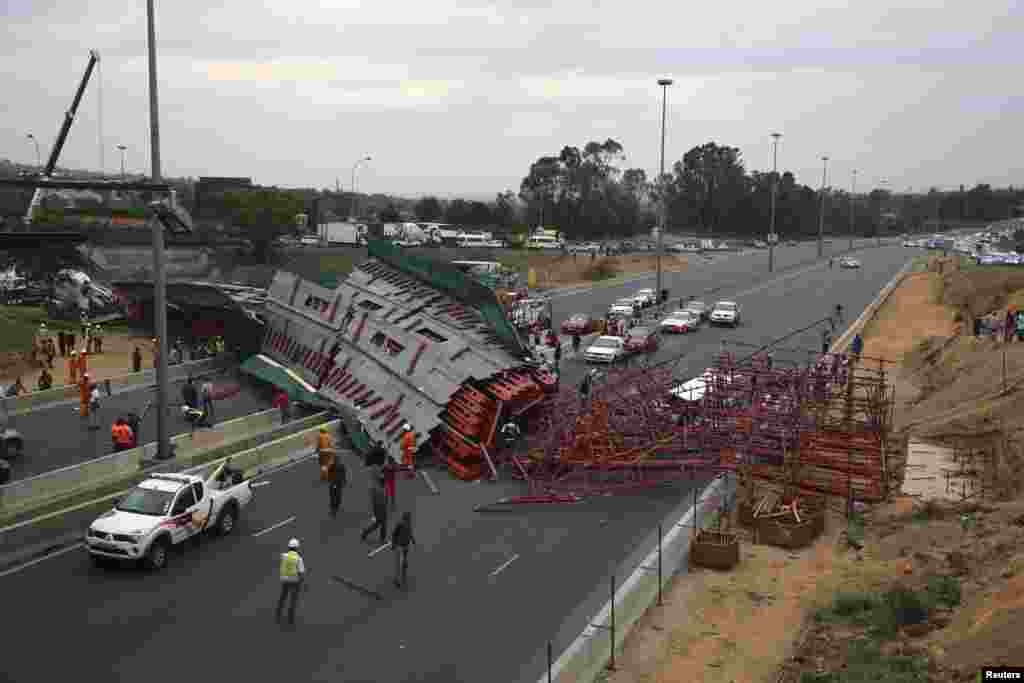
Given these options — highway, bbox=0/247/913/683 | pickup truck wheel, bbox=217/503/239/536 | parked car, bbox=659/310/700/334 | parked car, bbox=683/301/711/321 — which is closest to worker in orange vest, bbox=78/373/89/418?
highway, bbox=0/247/913/683

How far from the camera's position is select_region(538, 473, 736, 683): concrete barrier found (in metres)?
12.6

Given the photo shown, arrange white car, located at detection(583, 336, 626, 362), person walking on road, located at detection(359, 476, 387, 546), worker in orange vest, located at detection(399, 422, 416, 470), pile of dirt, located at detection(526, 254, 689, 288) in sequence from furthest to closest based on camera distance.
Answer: pile of dirt, located at detection(526, 254, 689, 288) < white car, located at detection(583, 336, 626, 362) < worker in orange vest, located at detection(399, 422, 416, 470) < person walking on road, located at detection(359, 476, 387, 546)

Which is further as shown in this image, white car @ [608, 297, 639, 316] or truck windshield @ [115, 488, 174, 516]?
white car @ [608, 297, 639, 316]

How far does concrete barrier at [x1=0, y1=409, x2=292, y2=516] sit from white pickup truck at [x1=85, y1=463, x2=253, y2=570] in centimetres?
220

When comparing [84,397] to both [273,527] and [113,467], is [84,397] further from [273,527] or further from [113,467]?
[273,527]

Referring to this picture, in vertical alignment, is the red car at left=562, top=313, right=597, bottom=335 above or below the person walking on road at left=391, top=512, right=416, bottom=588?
above

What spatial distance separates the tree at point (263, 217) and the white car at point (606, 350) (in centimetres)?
3990

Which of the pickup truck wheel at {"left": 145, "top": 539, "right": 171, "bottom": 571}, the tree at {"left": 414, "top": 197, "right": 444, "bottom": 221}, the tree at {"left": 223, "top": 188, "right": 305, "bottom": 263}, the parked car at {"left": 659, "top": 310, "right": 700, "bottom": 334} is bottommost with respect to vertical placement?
the pickup truck wheel at {"left": 145, "top": 539, "right": 171, "bottom": 571}

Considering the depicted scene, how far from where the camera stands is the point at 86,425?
2650 centimetres

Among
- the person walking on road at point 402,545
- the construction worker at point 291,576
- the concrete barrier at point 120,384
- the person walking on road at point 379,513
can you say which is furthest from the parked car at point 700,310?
the construction worker at point 291,576

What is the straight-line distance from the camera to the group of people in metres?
13.8

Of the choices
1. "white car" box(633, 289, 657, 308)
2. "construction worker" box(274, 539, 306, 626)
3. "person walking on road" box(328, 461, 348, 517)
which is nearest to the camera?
"construction worker" box(274, 539, 306, 626)

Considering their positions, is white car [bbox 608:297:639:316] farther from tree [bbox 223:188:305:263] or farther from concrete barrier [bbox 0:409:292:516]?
tree [bbox 223:188:305:263]

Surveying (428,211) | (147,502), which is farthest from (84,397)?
(428,211)
